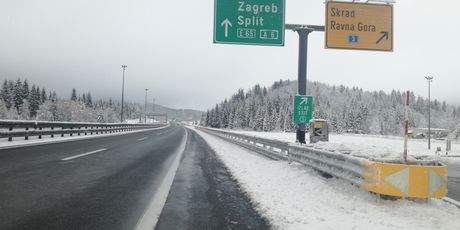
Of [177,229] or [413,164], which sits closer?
[177,229]

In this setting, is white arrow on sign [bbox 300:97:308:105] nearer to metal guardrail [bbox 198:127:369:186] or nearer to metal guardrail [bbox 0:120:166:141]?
metal guardrail [bbox 198:127:369:186]

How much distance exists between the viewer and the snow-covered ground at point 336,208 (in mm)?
5039

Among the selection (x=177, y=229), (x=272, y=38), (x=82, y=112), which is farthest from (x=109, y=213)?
(x=82, y=112)

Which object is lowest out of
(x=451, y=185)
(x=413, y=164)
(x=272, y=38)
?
(x=451, y=185)

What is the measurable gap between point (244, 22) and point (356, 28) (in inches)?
150

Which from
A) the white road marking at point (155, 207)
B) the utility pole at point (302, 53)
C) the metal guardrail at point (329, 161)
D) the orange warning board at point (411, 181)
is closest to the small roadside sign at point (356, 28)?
the utility pole at point (302, 53)

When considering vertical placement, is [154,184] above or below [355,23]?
below

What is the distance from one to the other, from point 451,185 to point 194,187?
6.12m

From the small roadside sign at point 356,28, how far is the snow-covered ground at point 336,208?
5962mm

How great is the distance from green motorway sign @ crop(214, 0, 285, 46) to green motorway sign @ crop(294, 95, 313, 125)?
90.8 inches

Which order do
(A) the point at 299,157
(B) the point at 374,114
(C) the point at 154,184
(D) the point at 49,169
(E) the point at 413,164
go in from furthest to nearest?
1. (B) the point at 374,114
2. (A) the point at 299,157
3. (D) the point at 49,169
4. (C) the point at 154,184
5. (E) the point at 413,164

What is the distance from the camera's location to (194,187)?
762 cm

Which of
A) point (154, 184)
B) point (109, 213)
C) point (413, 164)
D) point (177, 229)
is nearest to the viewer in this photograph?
point (177, 229)

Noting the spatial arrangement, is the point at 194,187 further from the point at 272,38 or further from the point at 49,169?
the point at 272,38
